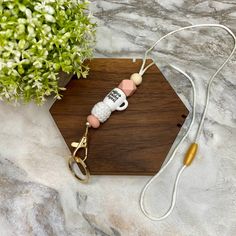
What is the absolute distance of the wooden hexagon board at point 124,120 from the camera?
2.43 feet

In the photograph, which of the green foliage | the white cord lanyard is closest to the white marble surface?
the white cord lanyard

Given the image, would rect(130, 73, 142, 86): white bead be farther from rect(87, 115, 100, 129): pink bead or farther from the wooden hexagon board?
rect(87, 115, 100, 129): pink bead

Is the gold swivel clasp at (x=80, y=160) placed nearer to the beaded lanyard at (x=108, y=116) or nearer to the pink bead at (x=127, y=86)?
the beaded lanyard at (x=108, y=116)

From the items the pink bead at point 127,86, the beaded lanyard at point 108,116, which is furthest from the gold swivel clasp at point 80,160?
the pink bead at point 127,86

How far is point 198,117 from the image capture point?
31.7 inches

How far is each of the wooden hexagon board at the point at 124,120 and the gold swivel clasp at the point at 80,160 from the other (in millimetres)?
11

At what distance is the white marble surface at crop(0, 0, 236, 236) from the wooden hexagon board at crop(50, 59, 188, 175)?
0.03 meters

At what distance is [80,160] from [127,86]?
0.17 meters

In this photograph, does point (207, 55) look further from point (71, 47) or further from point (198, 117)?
point (71, 47)

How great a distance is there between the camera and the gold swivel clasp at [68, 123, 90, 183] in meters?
0.73

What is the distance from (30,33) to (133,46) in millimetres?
321

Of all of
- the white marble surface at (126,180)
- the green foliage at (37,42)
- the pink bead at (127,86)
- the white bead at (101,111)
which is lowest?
the white marble surface at (126,180)

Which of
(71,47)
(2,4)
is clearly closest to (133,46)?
(71,47)

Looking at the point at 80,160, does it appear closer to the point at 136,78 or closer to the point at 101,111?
the point at 101,111
